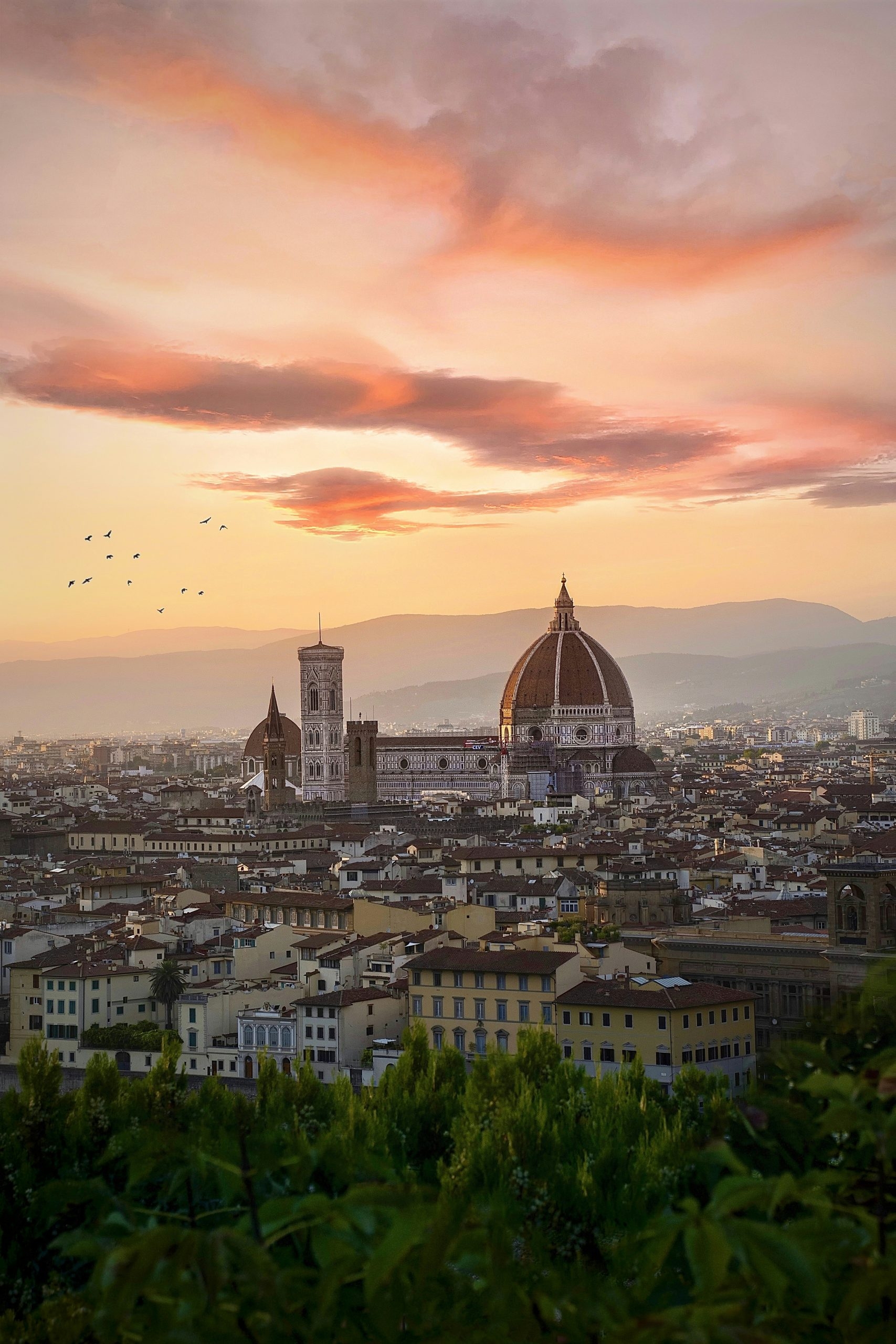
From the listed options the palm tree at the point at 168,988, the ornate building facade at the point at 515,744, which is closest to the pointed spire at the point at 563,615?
the ornate building facade at the point at 515,744

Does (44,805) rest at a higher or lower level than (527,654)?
lower

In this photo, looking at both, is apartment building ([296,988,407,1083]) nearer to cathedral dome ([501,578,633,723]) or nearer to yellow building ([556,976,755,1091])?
yellow building ([556,976,755,1091])

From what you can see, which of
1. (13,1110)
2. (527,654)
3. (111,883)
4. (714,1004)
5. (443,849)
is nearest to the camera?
(13,1110)

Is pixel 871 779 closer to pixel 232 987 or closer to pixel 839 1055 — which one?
pixel 232 987

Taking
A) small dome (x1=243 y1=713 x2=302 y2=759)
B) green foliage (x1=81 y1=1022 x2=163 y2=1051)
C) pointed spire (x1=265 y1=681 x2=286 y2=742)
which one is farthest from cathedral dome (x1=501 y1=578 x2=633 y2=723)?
green foliage (x1=81 y1=1022 x2=163 y2=1051)

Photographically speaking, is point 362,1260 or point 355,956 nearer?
point 362,1260

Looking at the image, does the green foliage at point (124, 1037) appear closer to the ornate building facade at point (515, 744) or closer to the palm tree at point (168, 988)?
the palm tree at point (168, 988)

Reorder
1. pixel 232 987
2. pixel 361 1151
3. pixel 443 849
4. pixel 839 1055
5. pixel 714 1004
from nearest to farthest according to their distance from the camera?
pixel 839 1055
pixel 361 1151
pixel 714 1004
pixel 232 987
pixel 443 849

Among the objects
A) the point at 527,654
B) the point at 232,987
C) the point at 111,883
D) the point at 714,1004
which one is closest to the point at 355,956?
the point at 232,987
